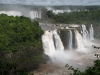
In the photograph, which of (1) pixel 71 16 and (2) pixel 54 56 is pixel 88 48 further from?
(1) pixel 71 16

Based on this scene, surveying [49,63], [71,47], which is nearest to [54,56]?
[49,63]

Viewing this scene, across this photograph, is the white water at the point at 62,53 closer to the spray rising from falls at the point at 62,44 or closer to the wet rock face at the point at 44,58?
the spray rising from falls at the point at 62,44

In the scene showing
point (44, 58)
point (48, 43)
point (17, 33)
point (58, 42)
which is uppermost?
point (17, 33)

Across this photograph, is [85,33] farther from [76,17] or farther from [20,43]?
[20,43]

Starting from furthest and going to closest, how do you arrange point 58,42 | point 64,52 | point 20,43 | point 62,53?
point 58,42
point 64,52
point 62,53
point 20,43

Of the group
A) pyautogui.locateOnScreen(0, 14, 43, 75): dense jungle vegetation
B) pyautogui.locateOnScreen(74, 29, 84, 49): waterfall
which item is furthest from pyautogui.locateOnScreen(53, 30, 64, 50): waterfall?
pyautogui.locateOnScreen(74, 29, 84, 49): waterfall

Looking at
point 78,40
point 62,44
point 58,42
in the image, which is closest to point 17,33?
point 58,42
